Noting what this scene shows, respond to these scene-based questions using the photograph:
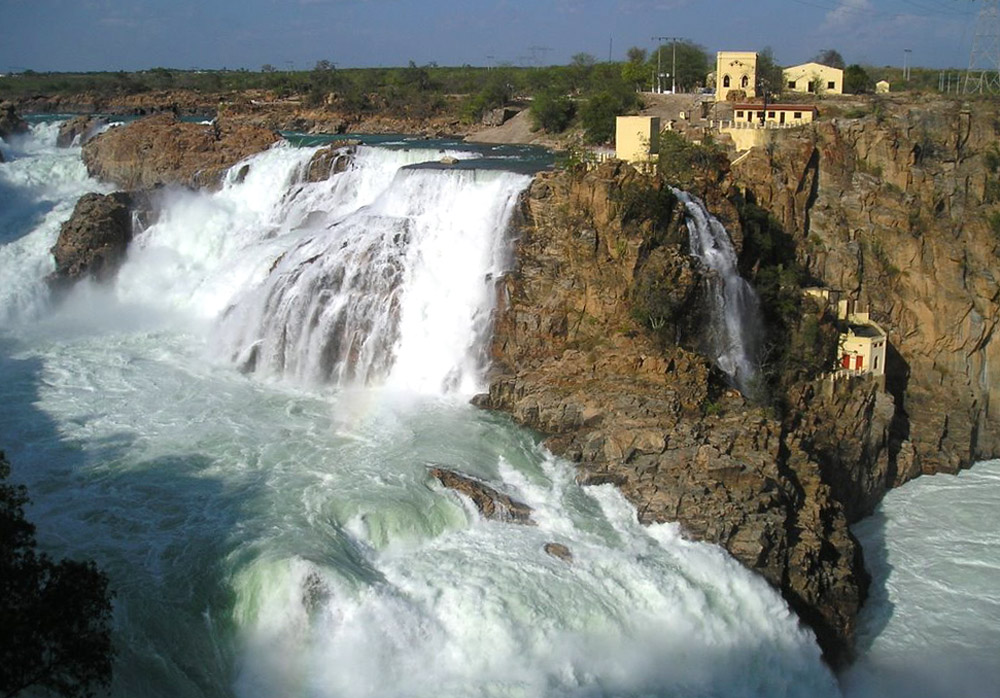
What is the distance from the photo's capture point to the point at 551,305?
22.2 meters

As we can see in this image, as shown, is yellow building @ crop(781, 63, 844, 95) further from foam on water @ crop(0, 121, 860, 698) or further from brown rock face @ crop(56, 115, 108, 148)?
brown rock face @ crop(56, 115, 108, 148)

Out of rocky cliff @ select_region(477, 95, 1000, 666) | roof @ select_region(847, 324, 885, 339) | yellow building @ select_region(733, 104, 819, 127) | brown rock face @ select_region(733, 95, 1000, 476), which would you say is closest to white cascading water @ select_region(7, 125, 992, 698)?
rocky cliff @ select_region(477, 95, 1000, 666)

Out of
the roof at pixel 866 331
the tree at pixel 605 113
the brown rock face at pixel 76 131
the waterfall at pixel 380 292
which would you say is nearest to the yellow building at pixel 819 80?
the tree at pixel 605 113

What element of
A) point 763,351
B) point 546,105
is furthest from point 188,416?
point 546,105

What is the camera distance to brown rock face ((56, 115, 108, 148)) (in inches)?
1821

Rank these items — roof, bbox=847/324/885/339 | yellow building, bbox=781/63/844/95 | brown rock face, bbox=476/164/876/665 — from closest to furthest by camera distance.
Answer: brown rock face, bbox=476/164/876/665 → roof, bbox=847/324/885/339 → yellow building, bbox=781/63/844/95

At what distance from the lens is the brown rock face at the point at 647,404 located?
1695 centimetres

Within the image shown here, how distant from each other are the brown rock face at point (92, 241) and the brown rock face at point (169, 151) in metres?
4.15

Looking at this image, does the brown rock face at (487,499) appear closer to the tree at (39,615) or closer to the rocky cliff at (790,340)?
the rocky cliff at (790,340)

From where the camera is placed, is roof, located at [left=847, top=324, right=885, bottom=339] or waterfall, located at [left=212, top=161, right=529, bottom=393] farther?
roof, located at [left=847, top=324, right=885, bottom=339]

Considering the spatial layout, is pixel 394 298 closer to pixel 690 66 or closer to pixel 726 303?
pixel 726 303

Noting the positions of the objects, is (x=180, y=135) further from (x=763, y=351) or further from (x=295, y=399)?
(x=763, y=351)

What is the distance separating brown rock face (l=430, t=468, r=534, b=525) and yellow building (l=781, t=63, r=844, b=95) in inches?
914

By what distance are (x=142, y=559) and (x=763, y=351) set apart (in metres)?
14.3
